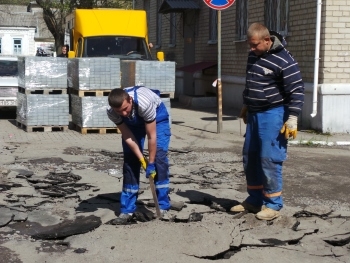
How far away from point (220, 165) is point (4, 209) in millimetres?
3724

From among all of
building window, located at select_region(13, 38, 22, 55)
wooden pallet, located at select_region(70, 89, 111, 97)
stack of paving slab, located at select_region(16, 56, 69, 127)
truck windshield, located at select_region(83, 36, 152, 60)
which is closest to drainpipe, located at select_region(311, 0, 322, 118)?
wooden pallet, located at select_region(70, 89, 111, 97)

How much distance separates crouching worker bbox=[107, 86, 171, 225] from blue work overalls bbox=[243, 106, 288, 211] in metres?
0.83

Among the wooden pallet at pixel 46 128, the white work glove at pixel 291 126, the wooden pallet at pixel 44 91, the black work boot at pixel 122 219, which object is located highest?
the white work glove at pixel 291 126

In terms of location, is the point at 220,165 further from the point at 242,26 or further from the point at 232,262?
the point at 242,26

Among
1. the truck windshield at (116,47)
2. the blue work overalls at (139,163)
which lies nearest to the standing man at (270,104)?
the blue work overalls at (139,163)

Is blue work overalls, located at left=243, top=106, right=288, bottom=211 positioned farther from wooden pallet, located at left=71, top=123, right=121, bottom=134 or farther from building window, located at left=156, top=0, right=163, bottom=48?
building window, located at left=156, top=0, right=163, bottom=48

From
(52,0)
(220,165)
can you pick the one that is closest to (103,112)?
(220,165)

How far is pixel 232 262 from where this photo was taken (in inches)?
220

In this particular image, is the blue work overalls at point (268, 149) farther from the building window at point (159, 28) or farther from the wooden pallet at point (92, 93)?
the building window at point (159, 28)

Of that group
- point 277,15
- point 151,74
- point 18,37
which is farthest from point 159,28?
point 18,37

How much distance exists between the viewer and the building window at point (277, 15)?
16000mm

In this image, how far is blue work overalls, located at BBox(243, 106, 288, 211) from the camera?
659cm

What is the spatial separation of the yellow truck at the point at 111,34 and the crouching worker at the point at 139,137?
32.1 feet

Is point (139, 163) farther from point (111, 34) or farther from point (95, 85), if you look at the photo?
point (111, 34)
